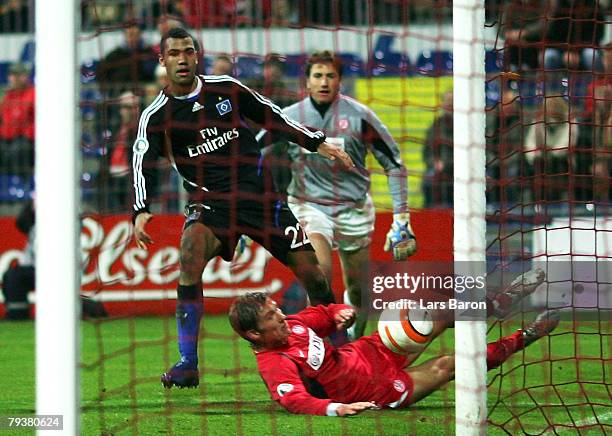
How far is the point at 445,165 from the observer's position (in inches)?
381

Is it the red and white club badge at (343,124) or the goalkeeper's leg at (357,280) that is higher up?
the red and white club badge at (343,124)

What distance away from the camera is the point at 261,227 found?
6.37 meters

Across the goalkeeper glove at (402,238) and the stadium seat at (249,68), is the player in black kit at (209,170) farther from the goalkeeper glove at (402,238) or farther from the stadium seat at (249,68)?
the stadium seat at (249,68)

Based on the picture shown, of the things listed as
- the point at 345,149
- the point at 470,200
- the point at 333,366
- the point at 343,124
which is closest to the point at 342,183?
the point at 345,149

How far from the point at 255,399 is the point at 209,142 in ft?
4.56

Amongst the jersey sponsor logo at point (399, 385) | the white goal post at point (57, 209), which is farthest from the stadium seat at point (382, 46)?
the white goal post at point (57, 209)

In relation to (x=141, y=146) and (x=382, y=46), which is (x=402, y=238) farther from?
(x=382, y=46)

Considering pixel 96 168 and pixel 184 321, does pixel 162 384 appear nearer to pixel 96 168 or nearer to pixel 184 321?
pixel 184 321

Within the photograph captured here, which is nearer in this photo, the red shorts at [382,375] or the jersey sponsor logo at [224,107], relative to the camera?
the red shorts at [382,375]

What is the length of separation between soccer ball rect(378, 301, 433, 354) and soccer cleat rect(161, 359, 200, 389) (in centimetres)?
125

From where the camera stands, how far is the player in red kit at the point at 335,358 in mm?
5047

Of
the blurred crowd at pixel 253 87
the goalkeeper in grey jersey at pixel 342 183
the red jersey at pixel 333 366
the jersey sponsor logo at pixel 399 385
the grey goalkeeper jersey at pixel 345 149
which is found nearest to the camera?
the red jersey at pixel 333 366

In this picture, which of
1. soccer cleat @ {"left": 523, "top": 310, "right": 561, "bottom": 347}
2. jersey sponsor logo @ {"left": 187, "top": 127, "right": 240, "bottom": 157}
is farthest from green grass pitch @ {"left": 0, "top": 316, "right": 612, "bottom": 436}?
jersey sponsor logo @ {"left": 187, "top": 127, "right": 240, "bottom": 157}

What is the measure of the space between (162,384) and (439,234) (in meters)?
2.49
